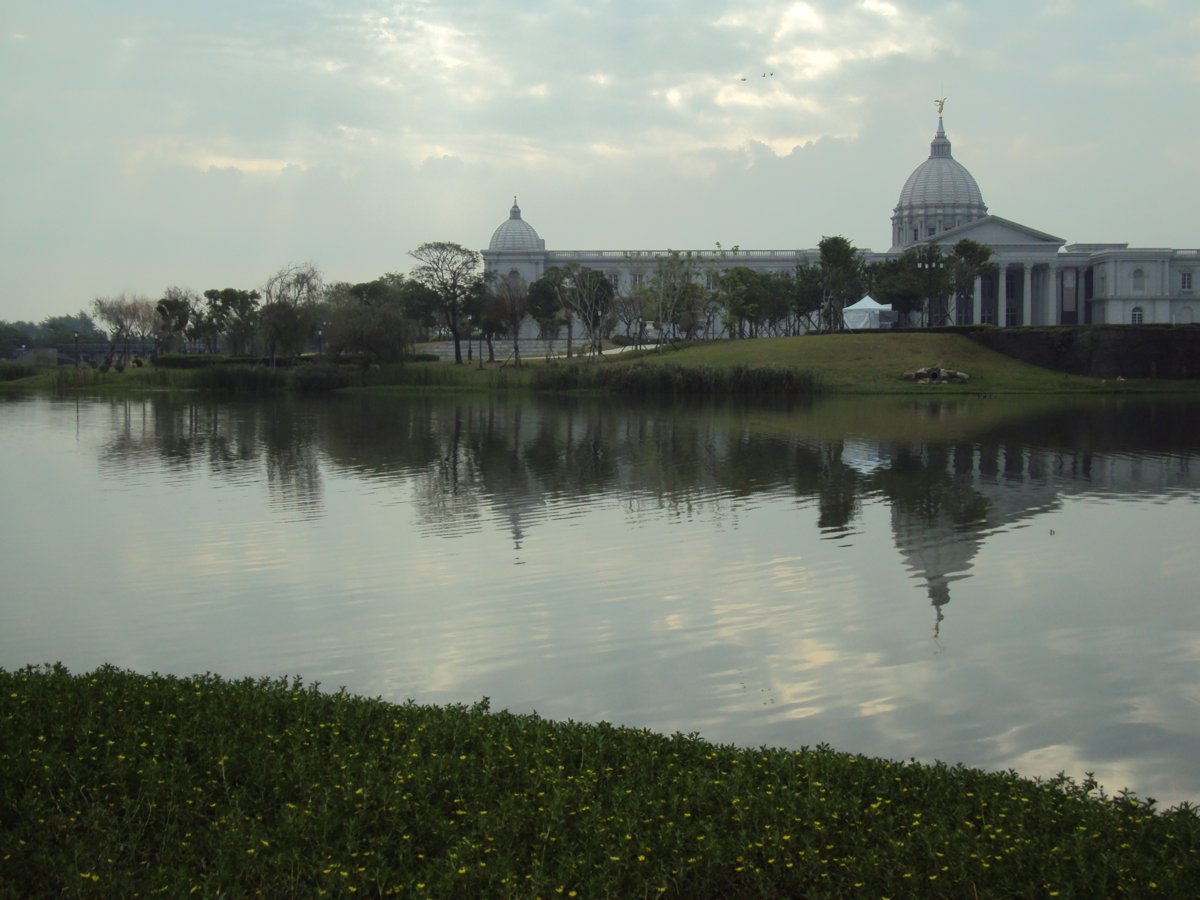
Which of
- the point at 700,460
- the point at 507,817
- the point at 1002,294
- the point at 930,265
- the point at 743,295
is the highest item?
the point at 930,265

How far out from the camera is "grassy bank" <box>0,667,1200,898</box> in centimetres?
587

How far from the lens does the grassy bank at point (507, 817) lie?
587cm

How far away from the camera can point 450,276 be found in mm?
71062

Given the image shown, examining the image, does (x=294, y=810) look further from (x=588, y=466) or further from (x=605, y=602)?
(x=588, y=466)

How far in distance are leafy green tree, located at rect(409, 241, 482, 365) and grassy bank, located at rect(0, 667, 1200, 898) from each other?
63.7 metres

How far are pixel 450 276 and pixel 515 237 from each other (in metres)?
53.0

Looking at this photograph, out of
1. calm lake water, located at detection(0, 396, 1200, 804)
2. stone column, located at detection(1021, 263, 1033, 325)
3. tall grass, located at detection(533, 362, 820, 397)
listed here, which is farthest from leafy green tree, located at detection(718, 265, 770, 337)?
calm lake water, located at detection(0, 396, 1200, 804)

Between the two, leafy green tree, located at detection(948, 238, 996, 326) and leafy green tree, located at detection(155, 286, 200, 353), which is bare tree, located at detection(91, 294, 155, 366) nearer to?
leafy green tree, located at detection(155, 286, 200, 353)

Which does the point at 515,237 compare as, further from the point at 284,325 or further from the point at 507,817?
the point at 507,817

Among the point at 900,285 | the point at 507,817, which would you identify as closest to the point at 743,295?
the point at 900,285

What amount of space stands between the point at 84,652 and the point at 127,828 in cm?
505

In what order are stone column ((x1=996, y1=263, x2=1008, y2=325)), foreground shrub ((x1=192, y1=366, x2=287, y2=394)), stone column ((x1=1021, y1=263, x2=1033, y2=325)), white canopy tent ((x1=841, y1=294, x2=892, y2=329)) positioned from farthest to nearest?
1. stone column ((x1=1021, y1=263, x2=1033, y2=325))
2. stone column ((x1=996, y1=263, x2=1008, y2=325))
3. white canopy tent ((x1=841, y1=294, x2=892, y2=329))
4. foreground shrub ((x1=192, y1=366, x2=287, y2=394))

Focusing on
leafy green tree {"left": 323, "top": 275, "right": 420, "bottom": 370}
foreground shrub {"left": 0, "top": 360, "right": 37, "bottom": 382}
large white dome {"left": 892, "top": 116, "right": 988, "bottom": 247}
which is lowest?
foreground shrub {"left": 0, "top": 360, "right": 37, "bottom": 382}

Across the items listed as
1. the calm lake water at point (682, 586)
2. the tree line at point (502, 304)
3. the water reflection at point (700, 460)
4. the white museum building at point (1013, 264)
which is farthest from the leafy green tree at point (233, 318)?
the calm lake water at point (682, 586)
